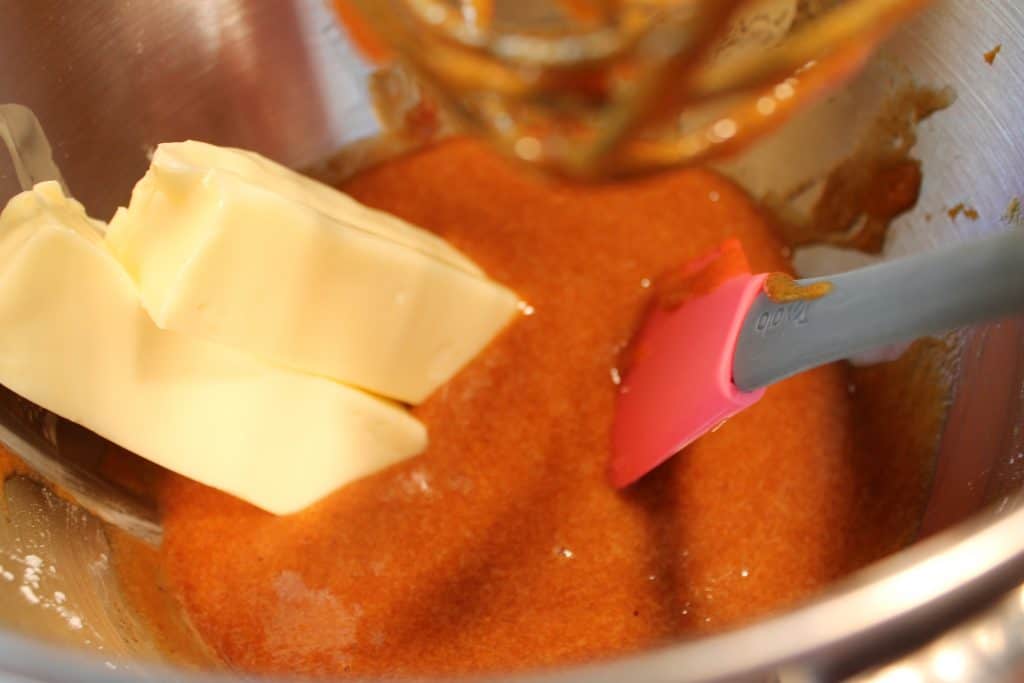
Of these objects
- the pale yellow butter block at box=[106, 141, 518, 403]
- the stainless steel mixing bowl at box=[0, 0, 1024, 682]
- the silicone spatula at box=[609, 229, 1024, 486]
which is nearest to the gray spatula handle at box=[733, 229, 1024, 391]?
the silicone spatula at box=[609, 229, 1024, 486]

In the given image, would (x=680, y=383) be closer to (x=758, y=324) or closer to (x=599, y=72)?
(x=758, y=324)

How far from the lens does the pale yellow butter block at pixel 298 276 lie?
2.97ft

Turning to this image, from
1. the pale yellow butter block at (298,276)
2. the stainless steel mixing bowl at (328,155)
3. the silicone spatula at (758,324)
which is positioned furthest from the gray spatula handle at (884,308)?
the pale yellow butter block at (298,276)

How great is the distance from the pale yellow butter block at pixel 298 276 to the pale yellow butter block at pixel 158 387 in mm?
35

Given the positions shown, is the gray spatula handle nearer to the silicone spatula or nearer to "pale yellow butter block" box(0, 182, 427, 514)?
the silicone spatula

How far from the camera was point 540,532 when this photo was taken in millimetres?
1028

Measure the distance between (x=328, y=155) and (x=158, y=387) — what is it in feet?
1.69

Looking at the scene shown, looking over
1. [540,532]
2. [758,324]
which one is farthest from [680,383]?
[540,532]

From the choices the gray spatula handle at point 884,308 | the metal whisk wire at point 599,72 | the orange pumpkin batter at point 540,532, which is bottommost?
the orange pumpkin batter at point 540,532

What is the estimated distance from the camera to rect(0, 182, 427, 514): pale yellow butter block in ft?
2.91

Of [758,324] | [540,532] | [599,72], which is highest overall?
[599,72]

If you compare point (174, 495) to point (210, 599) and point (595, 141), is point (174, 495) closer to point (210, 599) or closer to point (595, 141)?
point (210, 599)

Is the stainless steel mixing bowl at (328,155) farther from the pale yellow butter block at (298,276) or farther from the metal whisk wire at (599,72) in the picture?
the metal whisk wire at (599,72)

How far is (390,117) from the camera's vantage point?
4.46 feet
